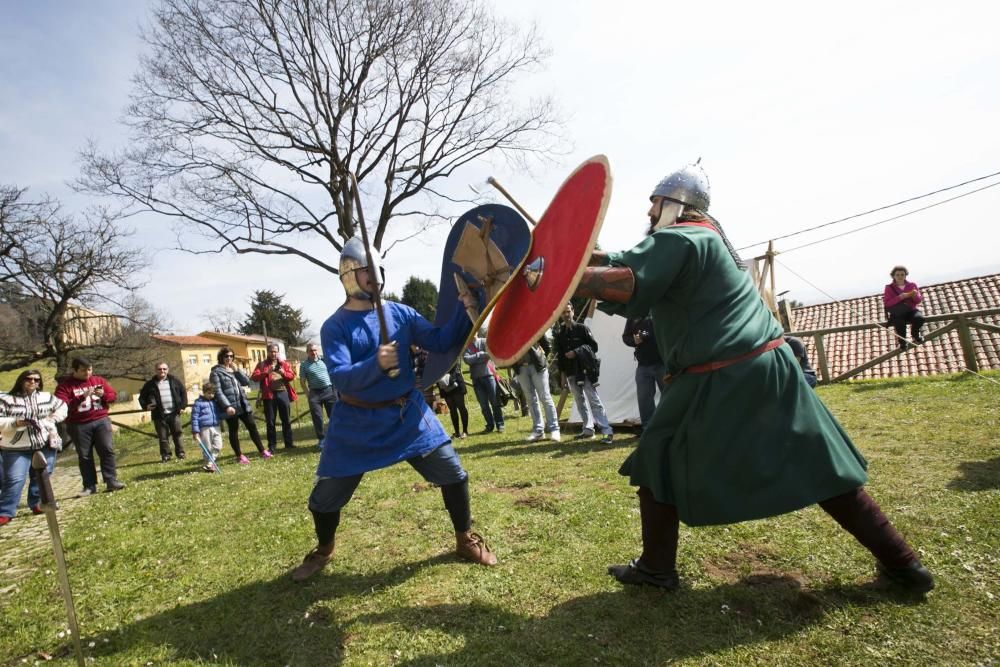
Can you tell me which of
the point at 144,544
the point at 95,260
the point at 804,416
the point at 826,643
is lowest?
the point at 826,643

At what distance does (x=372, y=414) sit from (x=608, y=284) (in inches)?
59.7

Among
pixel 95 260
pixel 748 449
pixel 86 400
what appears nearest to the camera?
pixel 748 449

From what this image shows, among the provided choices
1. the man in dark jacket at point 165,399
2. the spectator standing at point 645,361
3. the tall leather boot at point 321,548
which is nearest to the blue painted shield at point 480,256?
the tall leather boot at point 321,548

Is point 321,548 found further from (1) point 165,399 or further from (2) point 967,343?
(2) point 967,343

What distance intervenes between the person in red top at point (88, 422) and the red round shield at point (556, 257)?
6422 mm

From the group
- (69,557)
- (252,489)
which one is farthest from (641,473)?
(252,489)

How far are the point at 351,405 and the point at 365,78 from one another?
1082cm

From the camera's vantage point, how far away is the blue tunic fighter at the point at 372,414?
9.48ft

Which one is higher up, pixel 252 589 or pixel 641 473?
pixel 641 473

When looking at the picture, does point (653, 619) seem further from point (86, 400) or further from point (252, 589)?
point (86, 400)

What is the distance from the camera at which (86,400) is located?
6.72 meters

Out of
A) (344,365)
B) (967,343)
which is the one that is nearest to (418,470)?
(344,365)

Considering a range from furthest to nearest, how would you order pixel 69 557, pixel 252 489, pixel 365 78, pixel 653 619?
1. pixel 365 78
2. pixel 252 489
3. pixel 69 557
4. pixel 653 619

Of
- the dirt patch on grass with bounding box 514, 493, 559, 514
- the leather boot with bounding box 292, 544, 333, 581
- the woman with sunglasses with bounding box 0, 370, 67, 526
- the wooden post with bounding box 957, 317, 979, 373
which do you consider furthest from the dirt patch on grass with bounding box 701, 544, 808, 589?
the wooden post with bounding box 957, 317, 979, 373
